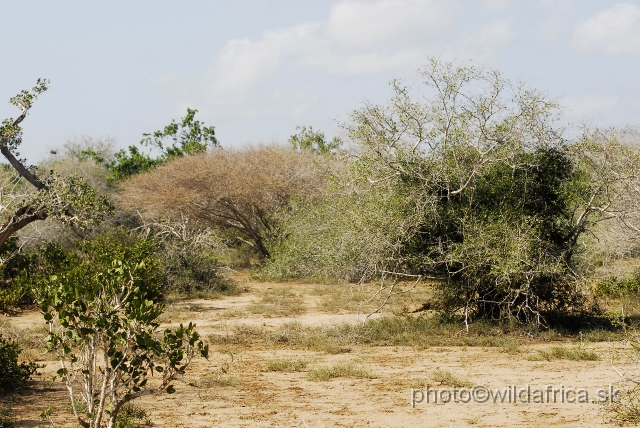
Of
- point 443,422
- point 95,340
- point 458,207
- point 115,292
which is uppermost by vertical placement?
point 458,207

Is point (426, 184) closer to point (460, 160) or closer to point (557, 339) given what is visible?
point (460, 160)

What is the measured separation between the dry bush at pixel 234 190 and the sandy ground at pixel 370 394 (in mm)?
14282

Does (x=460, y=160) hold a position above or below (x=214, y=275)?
above

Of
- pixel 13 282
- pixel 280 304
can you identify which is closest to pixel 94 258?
pixel 13 282

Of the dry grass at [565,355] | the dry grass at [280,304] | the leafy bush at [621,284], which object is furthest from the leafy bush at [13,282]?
the leafy bush at [621,284]

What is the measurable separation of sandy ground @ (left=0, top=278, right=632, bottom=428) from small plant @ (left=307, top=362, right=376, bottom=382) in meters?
0.11

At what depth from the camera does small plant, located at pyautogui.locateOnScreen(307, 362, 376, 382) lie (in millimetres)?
9461

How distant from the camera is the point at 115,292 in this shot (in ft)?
20.7

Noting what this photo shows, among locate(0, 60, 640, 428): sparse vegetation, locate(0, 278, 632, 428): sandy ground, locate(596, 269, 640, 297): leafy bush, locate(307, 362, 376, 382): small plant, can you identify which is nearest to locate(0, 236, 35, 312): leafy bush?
locate(0, 60, 640, 428): sparse vegetation

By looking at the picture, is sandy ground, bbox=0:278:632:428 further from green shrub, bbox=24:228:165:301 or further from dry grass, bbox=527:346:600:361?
green shrub, bbox=24:228:165:301

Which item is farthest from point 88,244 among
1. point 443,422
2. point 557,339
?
point 443,422

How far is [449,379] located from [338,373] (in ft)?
4.78

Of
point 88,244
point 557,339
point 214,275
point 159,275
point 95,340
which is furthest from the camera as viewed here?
point 214,275

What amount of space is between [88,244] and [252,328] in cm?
425
